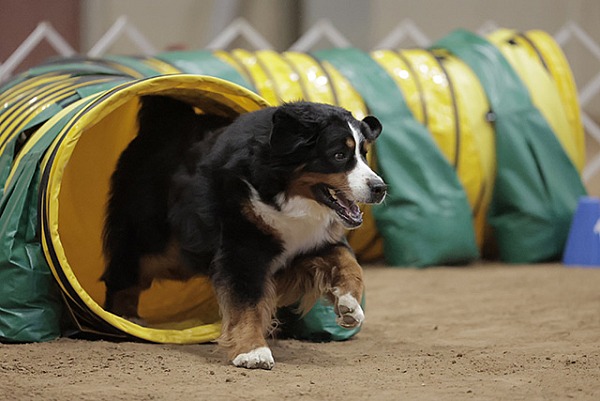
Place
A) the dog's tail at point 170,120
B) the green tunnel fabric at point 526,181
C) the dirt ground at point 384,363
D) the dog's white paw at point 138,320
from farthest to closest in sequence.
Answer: the green tunnel fabric at point 526,181
the dog's tail at point 170,120
the dog's white paw at point 138,320
the dirt ground at point 384,363

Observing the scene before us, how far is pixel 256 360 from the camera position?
134 inches

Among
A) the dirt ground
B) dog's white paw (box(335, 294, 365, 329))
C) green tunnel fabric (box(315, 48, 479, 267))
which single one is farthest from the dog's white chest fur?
green tunnel fabric (box(315, 48, 479, 267))

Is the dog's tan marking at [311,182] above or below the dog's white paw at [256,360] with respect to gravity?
above

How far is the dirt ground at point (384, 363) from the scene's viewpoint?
308 cm

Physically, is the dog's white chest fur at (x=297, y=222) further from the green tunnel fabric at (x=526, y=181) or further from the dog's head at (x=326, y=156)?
the green tunnel fabric at (x=526, y=181)

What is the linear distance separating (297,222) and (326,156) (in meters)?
0.29

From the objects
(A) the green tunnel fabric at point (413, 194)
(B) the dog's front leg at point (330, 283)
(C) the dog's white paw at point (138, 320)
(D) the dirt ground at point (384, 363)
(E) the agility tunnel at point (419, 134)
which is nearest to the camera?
(D) the dirt ground at point (384, 363)

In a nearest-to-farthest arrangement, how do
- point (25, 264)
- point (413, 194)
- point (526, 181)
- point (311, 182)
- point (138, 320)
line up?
1. point (311, 182)
2. point (25, 264)
3. point (138, 320)
4. point (413, 194)
5. point (526, 181)

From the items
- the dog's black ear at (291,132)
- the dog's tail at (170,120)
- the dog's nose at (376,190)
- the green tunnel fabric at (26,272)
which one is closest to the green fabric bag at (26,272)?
the green tunnel fabric at (26,272)

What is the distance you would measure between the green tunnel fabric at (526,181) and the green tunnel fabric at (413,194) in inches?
13.6

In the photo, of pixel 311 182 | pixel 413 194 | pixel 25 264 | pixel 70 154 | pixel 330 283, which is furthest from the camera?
pixel 413 194

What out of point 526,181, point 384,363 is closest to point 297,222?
point 384,363

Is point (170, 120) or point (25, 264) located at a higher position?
point (170, 120)

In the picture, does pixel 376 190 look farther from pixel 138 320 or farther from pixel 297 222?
pixel 138 320
